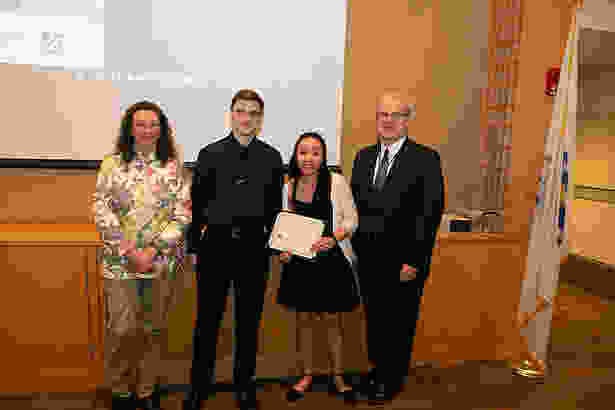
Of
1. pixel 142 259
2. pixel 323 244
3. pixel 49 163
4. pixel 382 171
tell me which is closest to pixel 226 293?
pixel 142 259

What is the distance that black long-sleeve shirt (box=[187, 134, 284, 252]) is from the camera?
→ 7.03 feet

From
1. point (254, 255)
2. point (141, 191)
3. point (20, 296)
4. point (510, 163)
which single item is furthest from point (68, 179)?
point (510, 163)

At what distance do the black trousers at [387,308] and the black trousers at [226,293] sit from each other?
0.57 meters

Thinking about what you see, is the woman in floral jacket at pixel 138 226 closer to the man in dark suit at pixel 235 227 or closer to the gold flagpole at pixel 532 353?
the man in dark suit at pixel 235 227

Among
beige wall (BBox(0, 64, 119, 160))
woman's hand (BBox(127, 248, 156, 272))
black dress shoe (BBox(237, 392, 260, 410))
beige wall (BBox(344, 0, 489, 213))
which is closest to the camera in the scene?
woman's hand (BBox(127, 248, 156, 272))

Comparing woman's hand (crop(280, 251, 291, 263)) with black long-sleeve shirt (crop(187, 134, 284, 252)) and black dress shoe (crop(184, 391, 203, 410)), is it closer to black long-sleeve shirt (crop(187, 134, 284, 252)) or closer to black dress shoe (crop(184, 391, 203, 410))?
black long-sleeve shirt (crop(187, 134, 284, 252))

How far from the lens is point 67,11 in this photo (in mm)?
2590

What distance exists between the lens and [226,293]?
88.0 inches

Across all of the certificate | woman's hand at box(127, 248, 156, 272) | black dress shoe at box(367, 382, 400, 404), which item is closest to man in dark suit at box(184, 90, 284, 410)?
A: the certificate

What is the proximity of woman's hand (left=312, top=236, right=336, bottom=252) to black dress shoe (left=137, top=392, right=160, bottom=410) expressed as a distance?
1147 mm

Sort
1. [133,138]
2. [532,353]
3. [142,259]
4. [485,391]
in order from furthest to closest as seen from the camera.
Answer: [532,353], [485,391], [133,138], [142,259]

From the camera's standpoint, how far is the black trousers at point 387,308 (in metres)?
2.37

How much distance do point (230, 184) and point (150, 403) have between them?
3.99 ft

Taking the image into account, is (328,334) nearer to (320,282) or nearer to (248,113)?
(320,282)
